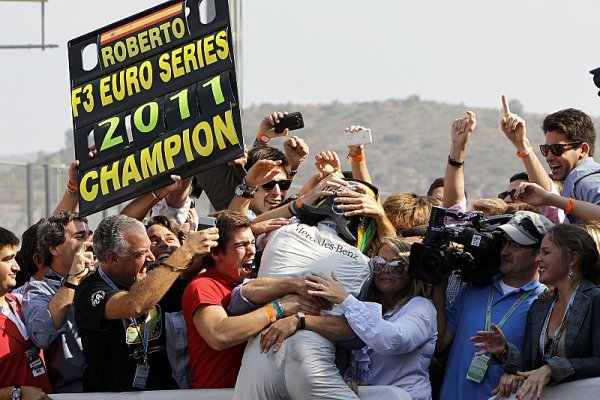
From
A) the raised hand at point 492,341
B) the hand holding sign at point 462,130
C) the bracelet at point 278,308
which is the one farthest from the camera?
the hand holding sign at point 462,130

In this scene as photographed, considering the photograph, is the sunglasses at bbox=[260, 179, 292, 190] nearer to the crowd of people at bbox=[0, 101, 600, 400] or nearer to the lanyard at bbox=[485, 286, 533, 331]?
the crowd of people at bbox=[0, 101, 600, 400]

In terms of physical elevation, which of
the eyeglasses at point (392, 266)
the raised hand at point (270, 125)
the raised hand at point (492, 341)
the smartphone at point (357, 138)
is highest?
the raised hand at point (270, 125)

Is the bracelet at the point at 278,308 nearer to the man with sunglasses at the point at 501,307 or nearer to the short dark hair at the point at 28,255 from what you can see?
the man with sunglasses at the point at 501,307

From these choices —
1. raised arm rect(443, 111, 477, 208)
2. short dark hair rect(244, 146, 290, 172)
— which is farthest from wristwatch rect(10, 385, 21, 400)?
raised arm rect(443, 111, 477, 208)

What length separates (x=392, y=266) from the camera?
659cm

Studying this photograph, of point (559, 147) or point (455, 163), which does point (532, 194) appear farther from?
point (455, 163)

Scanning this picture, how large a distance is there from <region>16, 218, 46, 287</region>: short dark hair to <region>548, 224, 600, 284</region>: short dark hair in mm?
3218

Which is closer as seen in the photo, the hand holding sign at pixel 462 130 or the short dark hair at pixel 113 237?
the short dark hair at pixel 113 237

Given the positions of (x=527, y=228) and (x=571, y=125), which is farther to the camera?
(x=571, y=125)

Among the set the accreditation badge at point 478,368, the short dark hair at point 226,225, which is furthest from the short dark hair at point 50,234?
the accreditation badge at point 478,368

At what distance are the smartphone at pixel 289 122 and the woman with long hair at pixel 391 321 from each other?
2.14 m

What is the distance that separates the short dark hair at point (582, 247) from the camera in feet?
20.2

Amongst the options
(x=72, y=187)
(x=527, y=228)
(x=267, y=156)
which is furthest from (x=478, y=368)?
(x=72, y=187)

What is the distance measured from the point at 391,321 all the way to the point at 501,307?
A: 60cm
